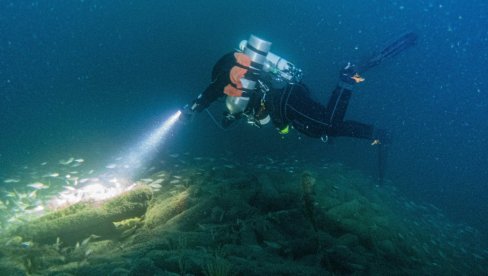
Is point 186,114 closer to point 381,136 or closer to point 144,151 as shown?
point 381,136

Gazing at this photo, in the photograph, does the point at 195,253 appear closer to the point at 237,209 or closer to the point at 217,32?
the point at 237,209

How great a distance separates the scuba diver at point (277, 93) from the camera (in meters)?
5.41

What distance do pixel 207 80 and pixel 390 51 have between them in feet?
87.8

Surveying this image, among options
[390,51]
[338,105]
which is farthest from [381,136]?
[390,51]

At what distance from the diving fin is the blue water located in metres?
0.22

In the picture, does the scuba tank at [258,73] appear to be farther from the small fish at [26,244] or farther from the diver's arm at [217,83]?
the small fish at [26,244]

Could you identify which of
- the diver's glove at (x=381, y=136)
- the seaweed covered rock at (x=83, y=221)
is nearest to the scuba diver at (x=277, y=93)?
the diver's glove at (x=381, y=136)

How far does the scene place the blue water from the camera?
18.6 meters

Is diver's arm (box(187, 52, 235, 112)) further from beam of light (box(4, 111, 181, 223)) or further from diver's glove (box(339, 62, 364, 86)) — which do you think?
diver's glove (box(339, 62, 364, 86))

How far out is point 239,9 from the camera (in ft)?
131

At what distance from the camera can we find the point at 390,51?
5.95 m

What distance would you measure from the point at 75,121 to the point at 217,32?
23.7 meters

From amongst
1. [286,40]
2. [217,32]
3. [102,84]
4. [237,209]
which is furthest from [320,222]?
[286,40]

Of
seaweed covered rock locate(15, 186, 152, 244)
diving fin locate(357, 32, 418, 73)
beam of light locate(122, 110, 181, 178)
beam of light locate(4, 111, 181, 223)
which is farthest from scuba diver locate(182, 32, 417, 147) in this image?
seaweed covered rock locate(15, 186, 152, 244)
